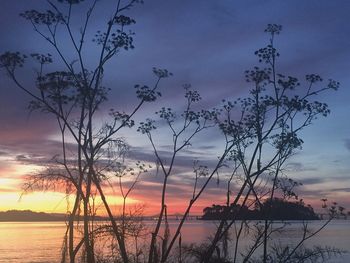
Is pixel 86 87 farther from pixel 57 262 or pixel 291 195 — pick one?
pixel 57 262

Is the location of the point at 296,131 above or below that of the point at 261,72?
below

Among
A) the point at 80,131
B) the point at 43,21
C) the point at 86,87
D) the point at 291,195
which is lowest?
the point at 291,195

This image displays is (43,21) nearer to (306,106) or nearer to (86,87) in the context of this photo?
(86,87)

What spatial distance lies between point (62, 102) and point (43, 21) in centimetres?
402

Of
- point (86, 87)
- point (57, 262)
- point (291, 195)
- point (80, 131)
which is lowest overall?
point (57, 262)

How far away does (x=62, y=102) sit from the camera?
2552 cm

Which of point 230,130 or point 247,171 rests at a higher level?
point 230,130

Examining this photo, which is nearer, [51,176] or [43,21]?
[43,21]

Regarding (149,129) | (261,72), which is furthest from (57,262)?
(261,72)

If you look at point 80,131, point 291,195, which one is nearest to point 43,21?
point 80,131

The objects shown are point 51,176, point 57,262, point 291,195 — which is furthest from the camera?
point 57,262

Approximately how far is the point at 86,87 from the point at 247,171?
31.6 ft

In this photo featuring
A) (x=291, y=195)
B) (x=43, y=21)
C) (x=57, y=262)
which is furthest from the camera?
(x=57, y=262)

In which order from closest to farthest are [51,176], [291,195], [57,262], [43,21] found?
[43,21] → [51,176] → [291,195] → [57,262]
